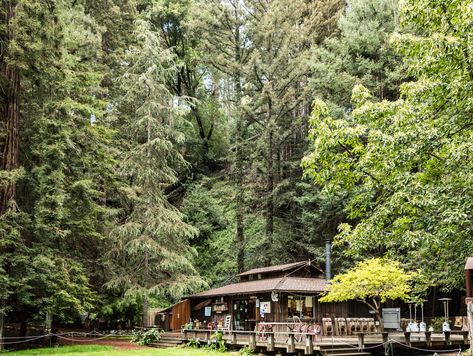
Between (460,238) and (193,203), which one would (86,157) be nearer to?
(193,203)

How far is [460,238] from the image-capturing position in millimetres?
11328

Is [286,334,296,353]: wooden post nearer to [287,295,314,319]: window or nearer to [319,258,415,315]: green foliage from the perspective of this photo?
[319,258,415,315]: green foliage

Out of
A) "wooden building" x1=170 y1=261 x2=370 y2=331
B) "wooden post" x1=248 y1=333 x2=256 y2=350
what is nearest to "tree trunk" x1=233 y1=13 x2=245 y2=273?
"wooden building" x1=170 y1=261 x2=370 y2=331

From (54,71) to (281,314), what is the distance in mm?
15057

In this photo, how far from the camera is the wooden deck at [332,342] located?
1511 centimetres

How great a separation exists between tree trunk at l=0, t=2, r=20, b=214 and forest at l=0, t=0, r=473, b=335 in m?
0.07

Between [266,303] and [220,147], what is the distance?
67.9 ft

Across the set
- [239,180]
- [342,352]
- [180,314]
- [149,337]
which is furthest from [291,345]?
[239,180]

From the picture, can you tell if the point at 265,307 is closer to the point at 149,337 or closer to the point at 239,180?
the point at 149,337

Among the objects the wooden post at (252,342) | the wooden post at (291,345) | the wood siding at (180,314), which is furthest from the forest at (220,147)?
the wooden post at (252,342)

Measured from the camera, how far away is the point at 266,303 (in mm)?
21766

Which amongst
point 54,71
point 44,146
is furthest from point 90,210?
point 54,71

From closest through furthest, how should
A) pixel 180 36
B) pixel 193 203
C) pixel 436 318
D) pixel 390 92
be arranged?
pixel 436 318
pixel 390 92
pixel 193 203
pixel 180 36

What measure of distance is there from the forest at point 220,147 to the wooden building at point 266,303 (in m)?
1.43
